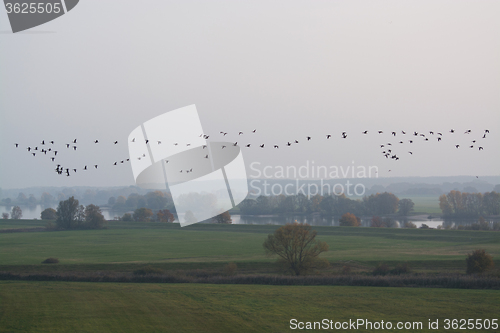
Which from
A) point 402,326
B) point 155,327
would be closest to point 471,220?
point 402,326

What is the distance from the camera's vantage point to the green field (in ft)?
63.9

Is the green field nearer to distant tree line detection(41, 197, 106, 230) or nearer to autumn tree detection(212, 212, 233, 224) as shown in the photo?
distant tree line detection(41, 197, 106, 230)

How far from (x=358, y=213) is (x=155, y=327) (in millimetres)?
97008

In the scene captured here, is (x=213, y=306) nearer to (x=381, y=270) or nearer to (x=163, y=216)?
(x=381, y=270)

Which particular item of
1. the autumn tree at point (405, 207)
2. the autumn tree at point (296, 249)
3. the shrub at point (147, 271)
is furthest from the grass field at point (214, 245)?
the autumn tree at point (405, 207)

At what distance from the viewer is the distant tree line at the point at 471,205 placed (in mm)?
97250

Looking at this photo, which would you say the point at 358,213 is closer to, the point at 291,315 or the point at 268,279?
the point at 268,279

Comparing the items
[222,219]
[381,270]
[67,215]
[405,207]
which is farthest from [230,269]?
[405,207]

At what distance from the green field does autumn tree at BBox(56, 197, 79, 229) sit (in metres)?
30.2

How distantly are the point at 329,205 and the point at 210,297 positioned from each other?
91601 mm

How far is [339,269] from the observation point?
113 feet

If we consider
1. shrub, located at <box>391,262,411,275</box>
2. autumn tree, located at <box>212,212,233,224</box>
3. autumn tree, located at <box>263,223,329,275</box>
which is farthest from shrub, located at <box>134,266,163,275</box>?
autumn tree, located at <box>212,212,233,224</box>

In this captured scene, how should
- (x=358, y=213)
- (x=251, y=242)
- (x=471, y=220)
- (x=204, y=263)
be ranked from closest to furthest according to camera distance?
1. (x=204, y=263)
2. (x=251, y=242)
3. (x=471, y=220)
4. (x=358, y=213)

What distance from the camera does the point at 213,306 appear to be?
72.4 feet
